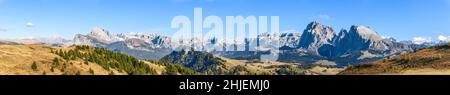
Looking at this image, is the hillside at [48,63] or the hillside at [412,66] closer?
the hillside at [412,66]

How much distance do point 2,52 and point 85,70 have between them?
23.2m

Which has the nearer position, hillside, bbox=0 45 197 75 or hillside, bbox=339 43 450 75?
hillside, bbox=339 43 450 75

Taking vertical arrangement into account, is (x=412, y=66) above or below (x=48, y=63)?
below

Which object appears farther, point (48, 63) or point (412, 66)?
point (48, 63)
